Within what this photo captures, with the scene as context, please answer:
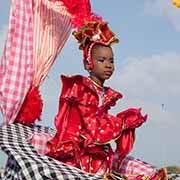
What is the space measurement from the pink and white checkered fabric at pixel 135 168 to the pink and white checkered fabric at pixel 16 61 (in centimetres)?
80

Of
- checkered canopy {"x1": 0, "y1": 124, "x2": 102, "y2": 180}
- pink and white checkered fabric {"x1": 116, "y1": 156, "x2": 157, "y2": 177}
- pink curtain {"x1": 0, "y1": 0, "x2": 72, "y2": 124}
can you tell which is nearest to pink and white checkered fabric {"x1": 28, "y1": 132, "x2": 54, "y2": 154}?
checkered canopy {"x1": 0, "y1": 124, "x2": 102, "y2": 180}

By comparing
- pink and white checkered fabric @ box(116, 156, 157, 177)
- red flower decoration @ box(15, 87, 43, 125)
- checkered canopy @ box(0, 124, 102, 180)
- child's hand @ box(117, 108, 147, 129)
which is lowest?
pink and white checkered fabric @ box(116, 156, 157, 177)

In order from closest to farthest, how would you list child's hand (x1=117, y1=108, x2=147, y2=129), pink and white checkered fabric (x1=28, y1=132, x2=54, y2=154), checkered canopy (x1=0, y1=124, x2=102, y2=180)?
checkered canopy (x1=0, y1=124, x2=102, y2=180) < child's hand (x1=117, y1=108, x2=147, y2=129) < pink and white checkered fabric (x1=28, y1=132, x2=54, y2=154)

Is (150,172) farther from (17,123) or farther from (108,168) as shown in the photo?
(17,123)

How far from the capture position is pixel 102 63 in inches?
128

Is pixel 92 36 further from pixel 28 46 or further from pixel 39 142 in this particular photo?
pixel 39 142

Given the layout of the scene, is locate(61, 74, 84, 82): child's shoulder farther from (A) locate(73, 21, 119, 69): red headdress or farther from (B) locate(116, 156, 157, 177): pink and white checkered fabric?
(B) locate(116, 156, 157, 177): pink and white checkered fabric

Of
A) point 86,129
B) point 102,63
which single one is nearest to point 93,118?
point 86,129

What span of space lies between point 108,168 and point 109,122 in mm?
274

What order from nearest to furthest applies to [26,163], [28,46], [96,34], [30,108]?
[26,163], [96,34], [30,108], [28,46]

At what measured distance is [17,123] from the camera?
3.59 metres

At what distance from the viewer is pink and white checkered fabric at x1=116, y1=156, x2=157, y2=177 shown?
3375 mm

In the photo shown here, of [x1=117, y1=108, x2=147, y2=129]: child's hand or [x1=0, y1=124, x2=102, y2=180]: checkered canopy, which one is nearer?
[x1=0, y1=124, x2=102, y2=180]: checkered canopy

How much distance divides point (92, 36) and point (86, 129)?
1.94ft
